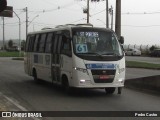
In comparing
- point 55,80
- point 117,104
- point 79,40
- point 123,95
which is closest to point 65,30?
point 79,40

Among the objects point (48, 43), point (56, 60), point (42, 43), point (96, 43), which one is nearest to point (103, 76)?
point (96, 43)

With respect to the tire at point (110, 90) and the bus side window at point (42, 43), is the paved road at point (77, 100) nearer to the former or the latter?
the tire at point (110, 90)

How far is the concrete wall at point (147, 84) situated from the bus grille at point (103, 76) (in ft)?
8.53

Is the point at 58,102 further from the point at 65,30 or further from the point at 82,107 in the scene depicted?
the point at 65,30

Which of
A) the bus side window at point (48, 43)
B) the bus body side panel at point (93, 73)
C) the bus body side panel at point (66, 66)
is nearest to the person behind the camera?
the bus body side panel at point (93, 73)

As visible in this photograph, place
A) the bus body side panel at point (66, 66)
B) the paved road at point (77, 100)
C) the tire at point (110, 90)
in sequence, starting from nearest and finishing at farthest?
the paved road at point (77, 100) → the bus body side panel at point (66, 66) → the tire at point (110, 90)

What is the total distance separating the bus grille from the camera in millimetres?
16125

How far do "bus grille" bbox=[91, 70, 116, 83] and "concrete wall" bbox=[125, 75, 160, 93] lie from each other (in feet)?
8.53

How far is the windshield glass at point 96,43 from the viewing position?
16.5m

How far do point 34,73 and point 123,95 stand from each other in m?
6.77

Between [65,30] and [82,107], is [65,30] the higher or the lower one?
the higher one

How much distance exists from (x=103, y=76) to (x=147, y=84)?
11.1 ft

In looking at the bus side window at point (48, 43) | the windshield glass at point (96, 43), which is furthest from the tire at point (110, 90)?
the bus side window at point (48, 43)

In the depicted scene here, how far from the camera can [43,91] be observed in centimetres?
1850
